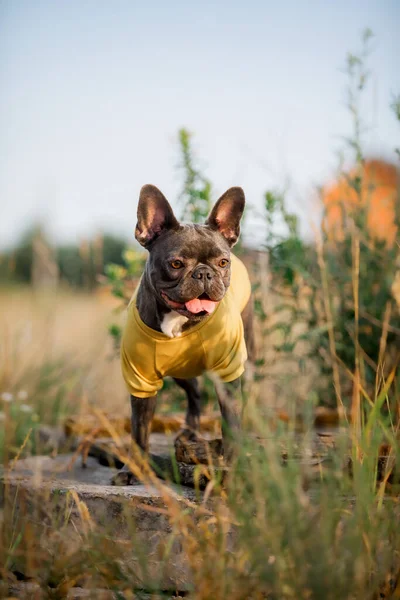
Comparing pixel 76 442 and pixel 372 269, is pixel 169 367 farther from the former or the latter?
pixel 372 269

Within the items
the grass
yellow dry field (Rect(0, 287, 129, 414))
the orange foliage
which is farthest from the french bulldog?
yellow dry field (Rect(0, 287, 129, 414))

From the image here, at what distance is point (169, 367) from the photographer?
353 cm

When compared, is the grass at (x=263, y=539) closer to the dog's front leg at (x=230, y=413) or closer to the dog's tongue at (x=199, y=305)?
the dog's front leg at (x=230, y=413)

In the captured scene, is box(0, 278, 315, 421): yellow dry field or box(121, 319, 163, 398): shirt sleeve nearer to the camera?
box(121, 319, 163, 398): shirt sleeve

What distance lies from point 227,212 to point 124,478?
64.5 inches

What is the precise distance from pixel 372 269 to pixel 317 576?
12.1 ft

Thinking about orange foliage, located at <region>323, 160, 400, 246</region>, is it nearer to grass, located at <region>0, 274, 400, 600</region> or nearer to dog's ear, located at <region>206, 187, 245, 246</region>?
dog's ear, located at <region>206, 187, 245, 246</region>

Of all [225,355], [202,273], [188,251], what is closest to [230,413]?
[225,355]

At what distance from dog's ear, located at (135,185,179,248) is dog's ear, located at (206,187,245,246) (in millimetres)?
246

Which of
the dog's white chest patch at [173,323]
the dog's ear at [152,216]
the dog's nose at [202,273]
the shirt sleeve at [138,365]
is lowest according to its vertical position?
the shirt sleeve at [138,365]

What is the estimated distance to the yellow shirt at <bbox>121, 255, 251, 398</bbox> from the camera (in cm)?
341

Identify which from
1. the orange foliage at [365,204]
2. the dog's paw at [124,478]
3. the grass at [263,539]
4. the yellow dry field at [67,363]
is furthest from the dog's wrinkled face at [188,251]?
the yellow dry field at [67,363]

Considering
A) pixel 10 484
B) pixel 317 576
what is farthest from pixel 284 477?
pixel 10 484

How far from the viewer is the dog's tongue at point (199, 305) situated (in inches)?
127
